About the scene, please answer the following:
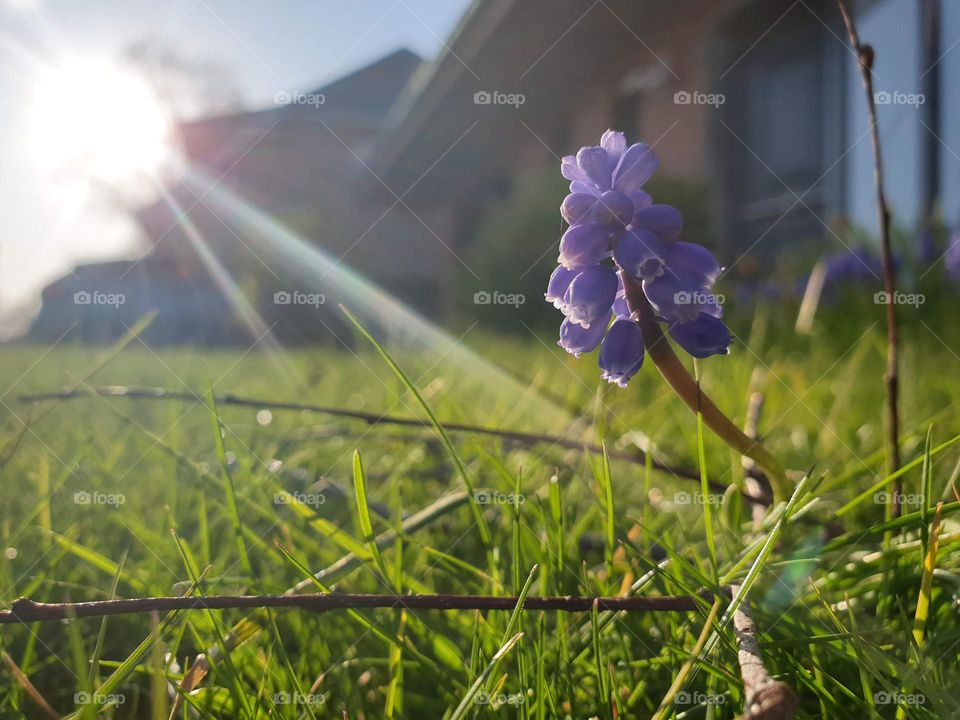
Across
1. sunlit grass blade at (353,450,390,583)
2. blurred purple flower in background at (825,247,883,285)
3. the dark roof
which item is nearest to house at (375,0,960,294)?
blurred purple flower in background at (825,247,883,285)

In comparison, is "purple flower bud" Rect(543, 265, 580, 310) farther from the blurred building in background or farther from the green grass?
the blurred building in background

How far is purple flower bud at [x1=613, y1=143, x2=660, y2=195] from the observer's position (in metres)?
0.78

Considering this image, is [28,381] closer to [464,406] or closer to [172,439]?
[172,439]

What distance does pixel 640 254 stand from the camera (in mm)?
731

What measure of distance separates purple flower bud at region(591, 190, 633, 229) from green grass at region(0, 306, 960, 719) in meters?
0.26

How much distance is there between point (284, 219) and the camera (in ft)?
47.3

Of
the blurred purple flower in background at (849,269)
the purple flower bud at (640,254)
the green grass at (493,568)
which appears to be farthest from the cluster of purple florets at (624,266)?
the blurred purple flower in background at (849,269)

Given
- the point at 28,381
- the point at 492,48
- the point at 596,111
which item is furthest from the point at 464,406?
the point at 596,111

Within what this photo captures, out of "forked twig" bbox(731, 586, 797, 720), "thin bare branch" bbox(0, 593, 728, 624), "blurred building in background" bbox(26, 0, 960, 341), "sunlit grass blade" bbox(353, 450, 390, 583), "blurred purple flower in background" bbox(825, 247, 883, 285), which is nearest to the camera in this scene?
"forked twig" bbox(731, 586, 797, 720)

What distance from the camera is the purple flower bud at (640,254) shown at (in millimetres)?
731

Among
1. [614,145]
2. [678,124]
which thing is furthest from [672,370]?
[678,124]

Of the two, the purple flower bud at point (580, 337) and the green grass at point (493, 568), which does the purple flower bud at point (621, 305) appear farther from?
the green grass at point (493, 568)

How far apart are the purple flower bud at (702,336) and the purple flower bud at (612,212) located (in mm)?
130

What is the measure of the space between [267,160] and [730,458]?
1904cm
